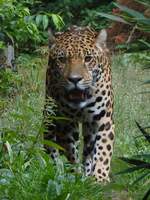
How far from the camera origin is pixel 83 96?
861cm

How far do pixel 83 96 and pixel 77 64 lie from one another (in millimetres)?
312

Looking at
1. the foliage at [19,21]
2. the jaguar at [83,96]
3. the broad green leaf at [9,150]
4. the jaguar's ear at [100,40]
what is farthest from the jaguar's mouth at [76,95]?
the foliage at [19,21]

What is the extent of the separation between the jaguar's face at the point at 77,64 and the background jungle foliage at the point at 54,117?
1.36 ft

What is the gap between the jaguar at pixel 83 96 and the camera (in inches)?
339

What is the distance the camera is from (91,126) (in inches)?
346

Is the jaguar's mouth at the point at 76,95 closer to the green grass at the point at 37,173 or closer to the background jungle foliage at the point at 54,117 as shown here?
→ the background jungle foliage at the point at 54,117

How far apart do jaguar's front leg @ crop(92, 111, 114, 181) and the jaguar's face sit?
27 cm

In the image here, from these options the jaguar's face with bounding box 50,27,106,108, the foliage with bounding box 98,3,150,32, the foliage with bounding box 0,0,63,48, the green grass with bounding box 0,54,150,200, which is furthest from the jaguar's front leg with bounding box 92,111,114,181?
the foliage with bounding box 98,3,150,32

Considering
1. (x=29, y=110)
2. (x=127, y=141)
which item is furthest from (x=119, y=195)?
(x=127, y=141)

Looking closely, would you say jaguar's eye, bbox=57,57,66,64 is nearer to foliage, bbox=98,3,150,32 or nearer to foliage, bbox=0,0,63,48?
foliage, bbox=0,0,63,48

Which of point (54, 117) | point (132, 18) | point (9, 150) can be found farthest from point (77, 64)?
point (132, 18)

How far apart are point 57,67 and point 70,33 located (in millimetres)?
414

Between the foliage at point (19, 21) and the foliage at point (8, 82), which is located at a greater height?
the foliage at point (19, 21)

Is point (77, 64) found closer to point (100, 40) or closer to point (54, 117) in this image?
point (100, 40)
